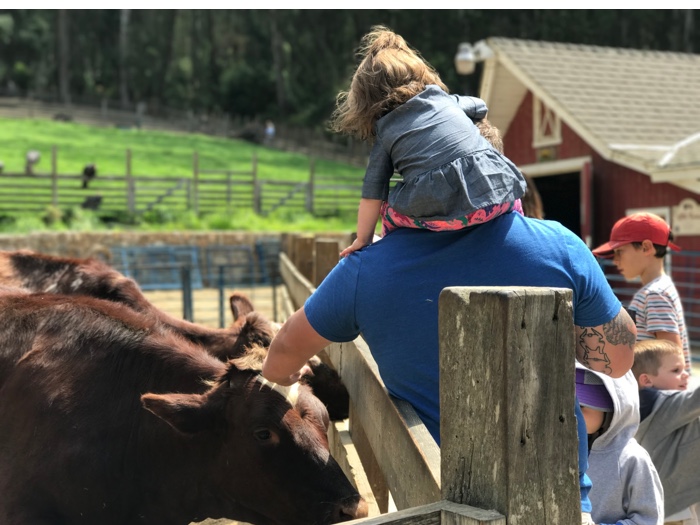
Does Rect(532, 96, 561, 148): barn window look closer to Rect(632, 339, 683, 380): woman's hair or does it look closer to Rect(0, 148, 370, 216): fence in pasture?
Rect(632, 339, 683, 380): woman's hair

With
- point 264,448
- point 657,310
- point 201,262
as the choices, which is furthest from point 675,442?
point 201,262

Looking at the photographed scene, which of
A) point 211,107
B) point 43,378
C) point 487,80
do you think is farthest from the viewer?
point 211,107

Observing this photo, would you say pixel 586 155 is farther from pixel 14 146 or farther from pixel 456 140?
pixel 14 146

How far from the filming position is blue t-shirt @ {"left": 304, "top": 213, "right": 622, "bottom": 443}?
2031mm

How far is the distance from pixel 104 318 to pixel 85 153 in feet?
127

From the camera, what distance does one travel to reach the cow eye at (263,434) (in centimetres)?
286

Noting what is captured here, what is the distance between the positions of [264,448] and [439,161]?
4.41 feet

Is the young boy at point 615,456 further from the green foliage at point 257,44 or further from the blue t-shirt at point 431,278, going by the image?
the green foliage at point 257,44

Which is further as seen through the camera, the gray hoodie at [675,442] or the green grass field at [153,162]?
the green grass field at [153,162]

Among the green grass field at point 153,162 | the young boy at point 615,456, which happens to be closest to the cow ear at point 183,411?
the young boy at point 615,456

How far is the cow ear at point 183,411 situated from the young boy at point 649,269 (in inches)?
74.5

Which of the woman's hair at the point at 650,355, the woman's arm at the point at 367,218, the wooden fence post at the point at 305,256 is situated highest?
the woman's arm at the point at 367,218

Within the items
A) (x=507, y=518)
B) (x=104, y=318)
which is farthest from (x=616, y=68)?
(x=507, y=518)

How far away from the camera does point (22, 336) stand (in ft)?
11.4
